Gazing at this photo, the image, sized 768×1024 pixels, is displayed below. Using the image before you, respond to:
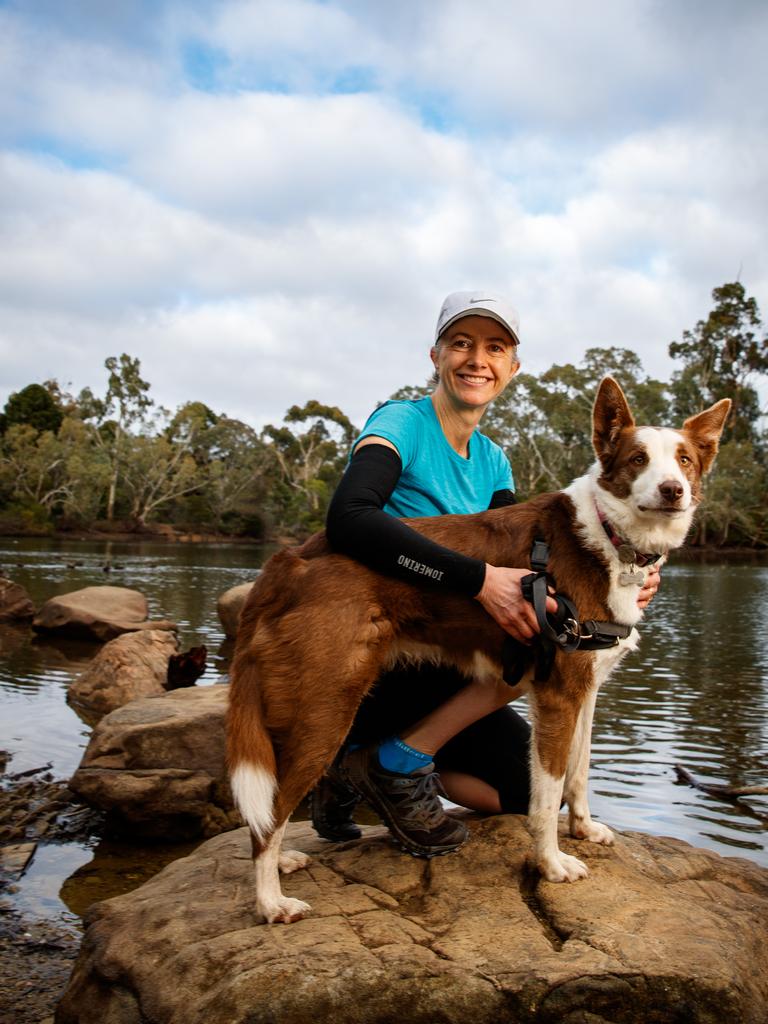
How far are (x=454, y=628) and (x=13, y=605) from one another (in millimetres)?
14881

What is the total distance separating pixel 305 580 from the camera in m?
3.55

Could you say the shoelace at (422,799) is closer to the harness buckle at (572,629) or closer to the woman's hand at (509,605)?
the woman's hand at (509,605)

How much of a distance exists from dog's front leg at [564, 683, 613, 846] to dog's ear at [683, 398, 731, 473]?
1.23 metres

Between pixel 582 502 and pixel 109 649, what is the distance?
311 inches

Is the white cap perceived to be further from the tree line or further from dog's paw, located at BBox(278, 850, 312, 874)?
the tree line

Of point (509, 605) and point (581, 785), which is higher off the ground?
point (509, 605)

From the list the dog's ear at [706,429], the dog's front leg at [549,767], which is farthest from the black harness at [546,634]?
the dog's ear at [706,429]

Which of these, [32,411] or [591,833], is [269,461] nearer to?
[32,411]

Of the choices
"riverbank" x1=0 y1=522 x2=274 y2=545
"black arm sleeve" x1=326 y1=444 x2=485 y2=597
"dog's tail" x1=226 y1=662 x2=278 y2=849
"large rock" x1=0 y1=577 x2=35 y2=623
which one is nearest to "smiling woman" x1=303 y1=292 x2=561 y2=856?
"black arm sleeve" x1=326 y1=444 x2=485 y2=597

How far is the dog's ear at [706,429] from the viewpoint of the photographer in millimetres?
3846

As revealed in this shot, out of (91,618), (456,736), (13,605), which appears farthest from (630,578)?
(13,605)

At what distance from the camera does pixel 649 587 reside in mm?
3979

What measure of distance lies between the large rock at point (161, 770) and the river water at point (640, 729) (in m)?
0.24

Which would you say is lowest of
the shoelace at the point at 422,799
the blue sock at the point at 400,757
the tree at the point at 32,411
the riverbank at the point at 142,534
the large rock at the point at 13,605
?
the riverbank at the point at 142,534
